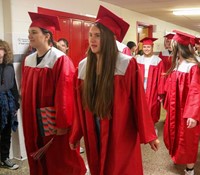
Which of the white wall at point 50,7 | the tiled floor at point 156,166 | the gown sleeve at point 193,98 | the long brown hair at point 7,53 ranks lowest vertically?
the tiled floor at point 156,166

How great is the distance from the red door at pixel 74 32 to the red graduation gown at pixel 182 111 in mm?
1865

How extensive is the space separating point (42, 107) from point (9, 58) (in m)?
1.00

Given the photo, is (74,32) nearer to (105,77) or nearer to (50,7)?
(50,7)

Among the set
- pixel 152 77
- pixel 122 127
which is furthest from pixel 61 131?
pixel 152 77

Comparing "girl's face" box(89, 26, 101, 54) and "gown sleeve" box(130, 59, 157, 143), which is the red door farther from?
"gown sleeve" box(130, 59, 157, 143)

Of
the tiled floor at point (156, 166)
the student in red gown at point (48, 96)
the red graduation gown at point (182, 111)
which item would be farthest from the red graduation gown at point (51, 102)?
the red graduation gown at point (182, 111)

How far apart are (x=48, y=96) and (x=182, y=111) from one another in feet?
4.52

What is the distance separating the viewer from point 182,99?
2568mm

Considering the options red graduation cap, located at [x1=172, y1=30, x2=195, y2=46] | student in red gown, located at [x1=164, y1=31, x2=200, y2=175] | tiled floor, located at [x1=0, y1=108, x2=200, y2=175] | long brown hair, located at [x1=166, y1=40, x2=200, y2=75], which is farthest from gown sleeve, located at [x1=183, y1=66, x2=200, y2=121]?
tiled floor, located at [x1=0, y1=108, x2=200, y2=175]

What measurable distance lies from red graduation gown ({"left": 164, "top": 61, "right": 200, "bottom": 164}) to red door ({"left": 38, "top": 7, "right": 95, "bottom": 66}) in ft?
6.12

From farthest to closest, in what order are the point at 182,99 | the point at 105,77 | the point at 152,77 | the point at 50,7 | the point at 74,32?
the point at 74,32 < the point at 152,77 < the point at 50,7 < the point at 182,99 < the point at 105,77

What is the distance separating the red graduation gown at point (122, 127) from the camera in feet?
5.16

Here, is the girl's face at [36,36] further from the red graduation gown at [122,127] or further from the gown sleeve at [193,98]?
the gown sleeve at [193,98]

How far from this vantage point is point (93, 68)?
1.65 m
